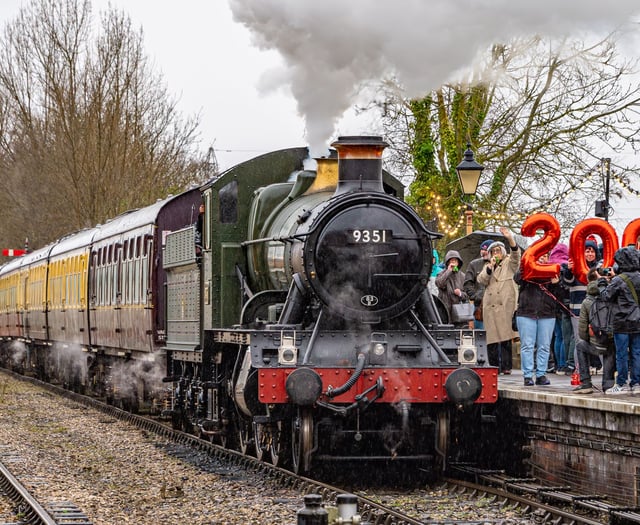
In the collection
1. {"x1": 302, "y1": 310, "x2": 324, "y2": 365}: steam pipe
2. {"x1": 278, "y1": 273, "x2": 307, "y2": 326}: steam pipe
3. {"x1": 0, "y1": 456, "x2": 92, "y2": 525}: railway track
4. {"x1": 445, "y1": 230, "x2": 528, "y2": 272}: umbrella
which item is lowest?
{"x1": 0, "y1": 456, "x2": 92, "y2": 525}: railway track

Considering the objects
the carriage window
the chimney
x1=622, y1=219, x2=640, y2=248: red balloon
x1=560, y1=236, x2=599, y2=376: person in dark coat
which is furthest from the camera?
x1=560, y1=236, x2=599, y2=376: person in dark coat

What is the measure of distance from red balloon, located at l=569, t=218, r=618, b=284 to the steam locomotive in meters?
1.57

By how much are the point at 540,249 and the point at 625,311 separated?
224cm

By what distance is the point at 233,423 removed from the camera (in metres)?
13.7

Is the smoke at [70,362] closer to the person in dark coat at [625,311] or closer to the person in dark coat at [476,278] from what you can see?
the person in dark coat at [476,278]

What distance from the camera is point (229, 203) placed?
41.3ft

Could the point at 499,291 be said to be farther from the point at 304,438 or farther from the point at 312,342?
the point at 304,438

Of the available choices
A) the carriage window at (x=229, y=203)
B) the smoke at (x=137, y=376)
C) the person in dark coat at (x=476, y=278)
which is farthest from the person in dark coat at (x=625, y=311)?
the smoke at (x=137, y=376)

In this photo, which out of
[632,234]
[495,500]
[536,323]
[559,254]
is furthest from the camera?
[559,254]

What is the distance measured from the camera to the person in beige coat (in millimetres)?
13359

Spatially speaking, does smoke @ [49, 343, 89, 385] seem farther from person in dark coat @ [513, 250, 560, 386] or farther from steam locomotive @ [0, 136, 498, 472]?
person in dark coat @ [513, 250, 560, 386]

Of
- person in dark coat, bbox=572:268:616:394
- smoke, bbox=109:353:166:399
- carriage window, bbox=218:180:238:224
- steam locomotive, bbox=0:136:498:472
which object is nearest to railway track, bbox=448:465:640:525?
steam locomotive, bbox=0:136:498:472

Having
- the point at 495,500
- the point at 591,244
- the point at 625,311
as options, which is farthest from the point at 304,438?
the point at 591,244

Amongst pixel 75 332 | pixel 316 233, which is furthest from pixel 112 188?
pixel 316 233
